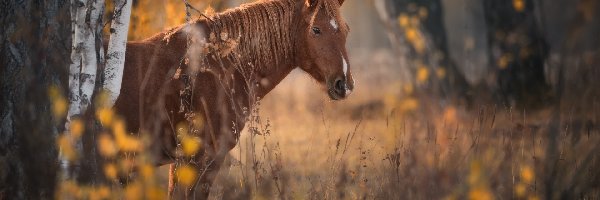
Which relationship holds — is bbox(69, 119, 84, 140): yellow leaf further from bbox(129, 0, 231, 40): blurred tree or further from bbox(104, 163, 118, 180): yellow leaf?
bbox(129, 0, 231, 40): blurred tree

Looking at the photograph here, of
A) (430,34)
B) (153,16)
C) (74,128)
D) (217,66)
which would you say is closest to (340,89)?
(217,66)

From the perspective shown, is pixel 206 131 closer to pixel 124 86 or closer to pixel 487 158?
pixel 124 86

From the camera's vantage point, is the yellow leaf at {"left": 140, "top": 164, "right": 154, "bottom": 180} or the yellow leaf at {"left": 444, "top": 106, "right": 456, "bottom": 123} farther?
the yellow leaf at {"left": 444, "top": 106, "right": 456, "bottom": 123}

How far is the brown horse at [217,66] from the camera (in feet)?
18.5

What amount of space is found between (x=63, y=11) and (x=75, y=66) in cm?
30

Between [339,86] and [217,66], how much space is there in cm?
84

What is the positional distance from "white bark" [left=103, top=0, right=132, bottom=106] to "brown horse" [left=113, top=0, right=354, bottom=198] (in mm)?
562

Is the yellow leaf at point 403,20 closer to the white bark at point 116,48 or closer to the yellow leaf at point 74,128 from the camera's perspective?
the white bark at point 116,48

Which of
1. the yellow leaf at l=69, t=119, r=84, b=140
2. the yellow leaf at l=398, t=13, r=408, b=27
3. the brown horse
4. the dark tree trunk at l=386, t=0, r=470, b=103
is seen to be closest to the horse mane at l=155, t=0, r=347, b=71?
the brown horse

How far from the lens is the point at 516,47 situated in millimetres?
10828

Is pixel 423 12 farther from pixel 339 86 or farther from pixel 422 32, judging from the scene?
pixel 339 86

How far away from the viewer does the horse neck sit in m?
5.83

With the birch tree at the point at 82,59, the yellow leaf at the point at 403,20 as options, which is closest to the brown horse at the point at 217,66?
the birch tree at the point at 82,59

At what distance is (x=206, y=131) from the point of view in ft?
18.7
